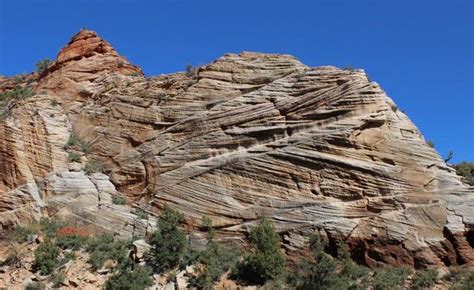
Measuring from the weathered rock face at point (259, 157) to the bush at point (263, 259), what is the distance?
1322mm

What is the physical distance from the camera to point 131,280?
65.2 feet

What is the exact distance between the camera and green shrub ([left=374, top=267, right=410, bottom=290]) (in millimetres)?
18703

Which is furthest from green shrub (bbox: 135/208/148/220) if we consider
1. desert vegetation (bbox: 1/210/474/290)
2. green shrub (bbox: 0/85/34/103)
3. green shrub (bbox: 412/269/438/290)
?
green shrub (bbox: 412/269/438/290)

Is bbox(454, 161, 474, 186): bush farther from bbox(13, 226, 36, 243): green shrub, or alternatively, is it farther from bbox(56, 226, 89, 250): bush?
bbox(13, 226, 36, 243): green shrub

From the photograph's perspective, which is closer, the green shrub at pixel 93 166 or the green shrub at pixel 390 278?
the green shrub at pixel 390 278

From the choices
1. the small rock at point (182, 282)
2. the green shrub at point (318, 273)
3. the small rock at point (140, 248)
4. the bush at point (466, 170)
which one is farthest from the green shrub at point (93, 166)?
the bush at point (466, 170)

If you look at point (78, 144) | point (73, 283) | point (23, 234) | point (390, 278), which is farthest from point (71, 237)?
point (390, 278)

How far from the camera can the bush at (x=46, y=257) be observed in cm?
2177

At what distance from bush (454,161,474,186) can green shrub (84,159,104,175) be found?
693 inches

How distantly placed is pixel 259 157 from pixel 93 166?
8905 millimetres

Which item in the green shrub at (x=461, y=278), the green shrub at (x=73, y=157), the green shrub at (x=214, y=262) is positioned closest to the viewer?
the green shrub at (x=461, y=278)

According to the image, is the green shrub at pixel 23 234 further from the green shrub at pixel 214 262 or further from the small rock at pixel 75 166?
the green shrub at pixel 214 262

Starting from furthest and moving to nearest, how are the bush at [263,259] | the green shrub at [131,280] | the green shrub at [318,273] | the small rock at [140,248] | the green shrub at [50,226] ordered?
the green shrub at [50,226]
the small rock at [140,248]
the bush at [263,259]
the green shrub at [131,280]
the green shrub at [318,273]

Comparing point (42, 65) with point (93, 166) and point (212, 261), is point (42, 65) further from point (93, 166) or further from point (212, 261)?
point (212, 261)
